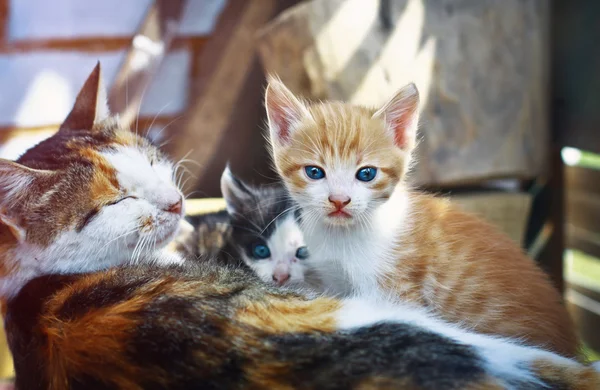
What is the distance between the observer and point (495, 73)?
191 cm

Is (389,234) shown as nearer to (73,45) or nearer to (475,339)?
(475,339)

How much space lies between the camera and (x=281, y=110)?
3.65 ft

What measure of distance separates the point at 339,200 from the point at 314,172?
92 millimetres

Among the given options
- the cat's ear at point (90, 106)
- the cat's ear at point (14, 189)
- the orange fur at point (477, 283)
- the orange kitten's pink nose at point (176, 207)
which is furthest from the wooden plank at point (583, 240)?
the cat's ear at point (14, 189)

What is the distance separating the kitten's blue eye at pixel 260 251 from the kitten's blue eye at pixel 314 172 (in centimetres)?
30

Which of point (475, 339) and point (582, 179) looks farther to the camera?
point (582, 179)

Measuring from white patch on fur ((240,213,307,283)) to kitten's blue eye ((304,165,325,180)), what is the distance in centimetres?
24

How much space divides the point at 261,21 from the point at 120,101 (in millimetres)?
587

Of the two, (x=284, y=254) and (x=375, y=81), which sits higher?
(x=375, y=81)

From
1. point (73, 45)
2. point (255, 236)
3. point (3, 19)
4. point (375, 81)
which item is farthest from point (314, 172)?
point (3, 19)

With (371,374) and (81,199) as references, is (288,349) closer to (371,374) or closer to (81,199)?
(371,374)

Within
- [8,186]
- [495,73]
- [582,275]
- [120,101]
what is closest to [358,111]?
[8,186]

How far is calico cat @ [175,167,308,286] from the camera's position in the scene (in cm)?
126

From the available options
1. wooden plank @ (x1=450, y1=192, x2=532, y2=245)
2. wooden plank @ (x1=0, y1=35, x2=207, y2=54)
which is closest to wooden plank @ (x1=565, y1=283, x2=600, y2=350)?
wooden plank @ (x1=450, y1=192, x2=532, y2=245)
